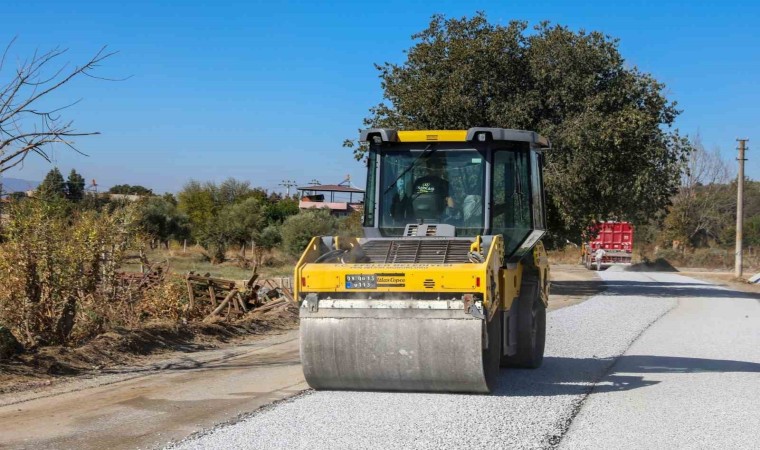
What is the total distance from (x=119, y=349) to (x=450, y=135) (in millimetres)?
5625

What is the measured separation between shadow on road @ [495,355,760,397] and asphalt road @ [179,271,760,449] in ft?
0.04

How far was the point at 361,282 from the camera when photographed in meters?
8.41

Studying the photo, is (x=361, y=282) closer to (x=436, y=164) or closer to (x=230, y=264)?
(x=436, y=164)

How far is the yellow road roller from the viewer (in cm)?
820

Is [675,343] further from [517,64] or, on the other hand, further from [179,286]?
[517,64]

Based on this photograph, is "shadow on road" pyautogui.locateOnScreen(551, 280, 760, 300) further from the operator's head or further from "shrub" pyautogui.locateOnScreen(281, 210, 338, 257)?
the operator's head

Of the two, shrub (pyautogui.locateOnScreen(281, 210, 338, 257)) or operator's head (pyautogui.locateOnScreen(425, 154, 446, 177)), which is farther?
shrub (pyautogui.locateOnScreen(281, 210, 338, 257))

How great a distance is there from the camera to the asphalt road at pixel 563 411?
700cm

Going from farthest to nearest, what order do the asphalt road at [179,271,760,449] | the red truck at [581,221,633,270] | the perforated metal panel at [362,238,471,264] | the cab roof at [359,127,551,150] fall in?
the red truck at [581,221,633,270] → the cab roof at [359,127,551,150] → the perforated metal panel at [362,238,471,264] → the asphalt road at [179,271,760,449]

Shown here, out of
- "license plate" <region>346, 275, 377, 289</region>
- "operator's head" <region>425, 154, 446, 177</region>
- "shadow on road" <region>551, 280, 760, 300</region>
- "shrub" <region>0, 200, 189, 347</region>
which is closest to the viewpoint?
"license plate" <region>346, 275, 377, 289</region>

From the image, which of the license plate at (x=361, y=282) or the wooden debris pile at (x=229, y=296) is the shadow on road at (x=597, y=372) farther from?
the wooden debris pile at (x=229, y=296)

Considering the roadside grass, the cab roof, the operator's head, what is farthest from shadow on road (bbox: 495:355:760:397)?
the roadside grass

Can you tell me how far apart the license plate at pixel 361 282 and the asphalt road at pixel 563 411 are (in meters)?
1.12

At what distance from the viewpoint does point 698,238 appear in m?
77.8
